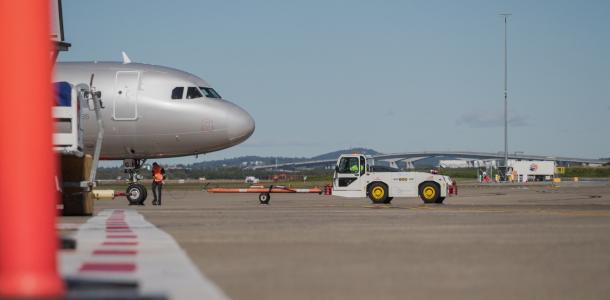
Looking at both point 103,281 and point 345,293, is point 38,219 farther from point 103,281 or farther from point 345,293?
point 345,293

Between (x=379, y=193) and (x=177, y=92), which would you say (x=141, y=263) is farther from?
(x=379, y=193)

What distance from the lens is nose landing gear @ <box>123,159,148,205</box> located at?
31000mm

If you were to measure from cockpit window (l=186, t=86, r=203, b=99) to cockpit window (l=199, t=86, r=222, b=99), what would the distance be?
0.78ft

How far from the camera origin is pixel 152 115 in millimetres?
31750

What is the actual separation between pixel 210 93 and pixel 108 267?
81.8 ft

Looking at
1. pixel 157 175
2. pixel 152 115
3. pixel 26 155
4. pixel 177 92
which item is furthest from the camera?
pixel 157 175

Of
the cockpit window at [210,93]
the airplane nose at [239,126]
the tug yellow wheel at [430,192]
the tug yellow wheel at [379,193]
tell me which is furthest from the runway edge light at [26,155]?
the tug yellow wheel at [379,193]

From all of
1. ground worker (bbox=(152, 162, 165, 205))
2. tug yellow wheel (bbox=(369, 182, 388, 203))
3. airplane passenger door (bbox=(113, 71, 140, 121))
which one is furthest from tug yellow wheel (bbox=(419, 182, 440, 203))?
airplane passenger door (bbox=(113, 71, 140, 121))

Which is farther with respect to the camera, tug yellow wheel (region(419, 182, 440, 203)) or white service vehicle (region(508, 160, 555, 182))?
white service vehicle (region(508, 160, 555, 182))

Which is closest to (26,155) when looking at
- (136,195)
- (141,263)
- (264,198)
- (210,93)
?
(141,263)

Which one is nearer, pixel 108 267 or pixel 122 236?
pixel 108 267

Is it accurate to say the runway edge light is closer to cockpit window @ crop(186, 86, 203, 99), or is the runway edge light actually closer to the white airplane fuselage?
the white airplane fuselage

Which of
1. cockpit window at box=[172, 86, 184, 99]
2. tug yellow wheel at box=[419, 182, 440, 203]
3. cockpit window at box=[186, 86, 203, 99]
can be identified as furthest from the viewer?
tug yellow wheel at box=[419, 182, 440, 203]

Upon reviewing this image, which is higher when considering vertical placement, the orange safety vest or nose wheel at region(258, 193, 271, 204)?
the orange safety vest
